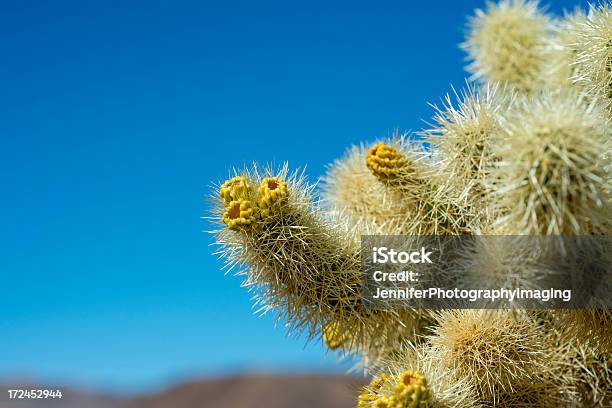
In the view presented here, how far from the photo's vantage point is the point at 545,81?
12.9 feet

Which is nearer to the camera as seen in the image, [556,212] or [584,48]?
[556,212]

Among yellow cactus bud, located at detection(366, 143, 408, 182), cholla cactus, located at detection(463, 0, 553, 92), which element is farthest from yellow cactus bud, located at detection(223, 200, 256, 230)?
cholla cactus, located at detection(463, 0, 553, 92)

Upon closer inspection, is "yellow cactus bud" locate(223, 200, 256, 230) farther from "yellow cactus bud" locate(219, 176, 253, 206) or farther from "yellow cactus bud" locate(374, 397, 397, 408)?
"yellow cactus bud" locate(374, 397, 397, 408)

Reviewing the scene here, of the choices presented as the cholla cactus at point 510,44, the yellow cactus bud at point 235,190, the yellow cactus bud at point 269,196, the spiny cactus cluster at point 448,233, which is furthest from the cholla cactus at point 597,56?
the yellow cactus bud at point 235,190

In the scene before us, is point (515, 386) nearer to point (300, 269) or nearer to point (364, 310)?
point (364, 310)

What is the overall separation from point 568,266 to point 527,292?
16 centimetres

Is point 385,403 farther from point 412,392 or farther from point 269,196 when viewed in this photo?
point 269,196

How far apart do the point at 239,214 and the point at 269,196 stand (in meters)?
0.13

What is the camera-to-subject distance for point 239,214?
2.72 meters

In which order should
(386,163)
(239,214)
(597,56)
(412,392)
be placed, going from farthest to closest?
1. (597,56)
2. (386,163)
3. (239,214)
4. (412,392)

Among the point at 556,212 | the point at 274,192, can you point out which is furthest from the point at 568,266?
the point at 274,192

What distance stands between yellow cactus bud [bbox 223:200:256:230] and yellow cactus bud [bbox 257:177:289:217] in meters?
0.04

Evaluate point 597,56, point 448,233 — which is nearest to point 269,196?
point 448,233

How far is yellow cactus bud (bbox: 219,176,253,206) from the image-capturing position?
8.96 feet
